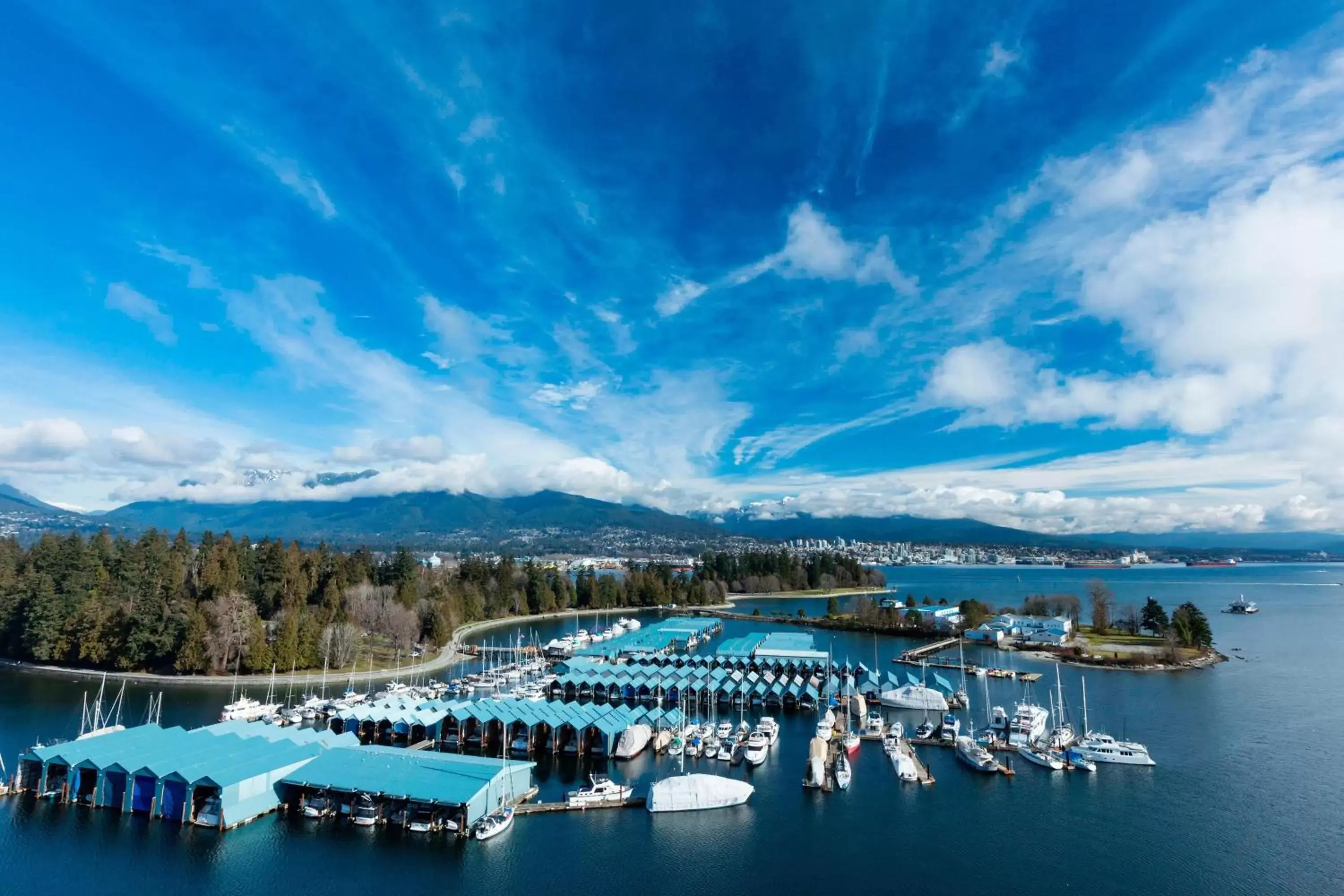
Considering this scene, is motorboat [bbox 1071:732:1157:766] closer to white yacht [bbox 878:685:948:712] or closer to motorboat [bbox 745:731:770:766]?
white yacht [bbox 878:685:948:712]

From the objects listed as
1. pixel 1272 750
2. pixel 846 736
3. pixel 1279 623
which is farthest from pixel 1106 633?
pixel 846 736

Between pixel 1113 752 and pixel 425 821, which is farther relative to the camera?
pixel 1113 752

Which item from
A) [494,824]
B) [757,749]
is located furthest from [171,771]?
[757,749]

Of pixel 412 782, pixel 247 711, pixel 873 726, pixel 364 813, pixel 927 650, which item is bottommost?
pixel 927 650

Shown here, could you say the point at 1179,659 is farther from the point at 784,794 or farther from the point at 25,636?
the point at 25,636

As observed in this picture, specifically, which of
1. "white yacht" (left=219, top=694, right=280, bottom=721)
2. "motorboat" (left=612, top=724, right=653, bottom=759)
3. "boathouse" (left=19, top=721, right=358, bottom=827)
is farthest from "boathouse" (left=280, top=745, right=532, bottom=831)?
"white yacht" (left=219, top=694, right=280, bottom=721)

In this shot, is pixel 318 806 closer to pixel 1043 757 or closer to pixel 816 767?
pixel 816 767

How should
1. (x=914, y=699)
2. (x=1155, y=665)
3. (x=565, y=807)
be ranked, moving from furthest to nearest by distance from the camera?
(x=1155, y=665), (x=914, y=699), (x=565, y=807)
